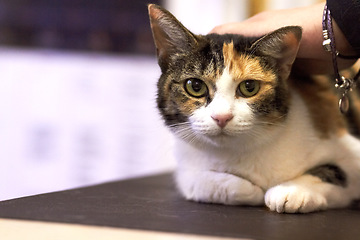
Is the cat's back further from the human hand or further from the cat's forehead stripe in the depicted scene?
the cat's forehead stripe

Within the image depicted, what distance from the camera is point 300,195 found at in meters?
1.04

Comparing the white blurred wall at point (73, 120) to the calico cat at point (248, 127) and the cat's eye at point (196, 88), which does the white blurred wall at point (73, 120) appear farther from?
the cat's eye at point (196, 88)

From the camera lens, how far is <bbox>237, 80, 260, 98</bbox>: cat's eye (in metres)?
1.10

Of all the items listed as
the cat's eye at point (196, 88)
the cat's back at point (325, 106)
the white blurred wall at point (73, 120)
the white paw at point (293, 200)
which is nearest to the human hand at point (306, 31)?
the cat's back at point (325, 106)

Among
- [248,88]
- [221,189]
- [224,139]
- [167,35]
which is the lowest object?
[221,189]

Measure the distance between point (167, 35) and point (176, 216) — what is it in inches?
19.0

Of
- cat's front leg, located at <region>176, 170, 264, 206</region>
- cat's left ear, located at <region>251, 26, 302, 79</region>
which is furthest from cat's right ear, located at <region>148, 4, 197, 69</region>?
cat's front leg, located at <region>176, 170, 264, 206</region>

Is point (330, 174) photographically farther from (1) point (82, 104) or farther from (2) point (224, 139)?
(1) point (82, 104)

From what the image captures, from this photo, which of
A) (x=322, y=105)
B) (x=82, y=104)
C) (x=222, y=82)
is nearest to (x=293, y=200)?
(x=222, y=82)

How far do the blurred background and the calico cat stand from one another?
161 centimetres

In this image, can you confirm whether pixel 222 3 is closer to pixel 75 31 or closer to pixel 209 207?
pixel 75 31

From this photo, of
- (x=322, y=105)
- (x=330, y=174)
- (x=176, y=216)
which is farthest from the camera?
(x=322, y=105)

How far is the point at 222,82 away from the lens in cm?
107

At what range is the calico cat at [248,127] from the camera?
3.51 ft
